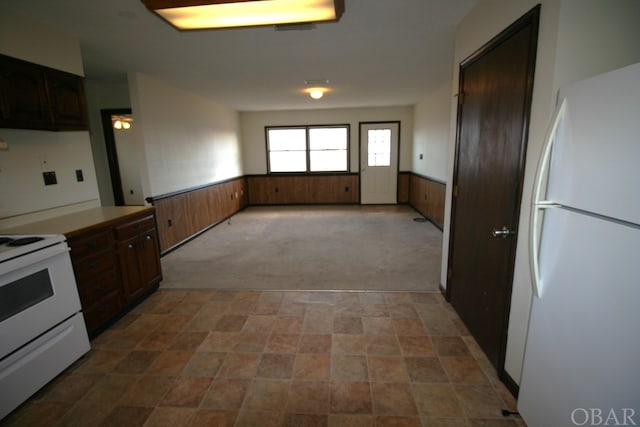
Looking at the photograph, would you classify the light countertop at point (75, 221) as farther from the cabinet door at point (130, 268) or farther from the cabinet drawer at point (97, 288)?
the cabinet drawer at point (97, 288)

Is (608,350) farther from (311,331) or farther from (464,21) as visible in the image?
(464,21)

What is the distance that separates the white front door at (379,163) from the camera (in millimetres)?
7320

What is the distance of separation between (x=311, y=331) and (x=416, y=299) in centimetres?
111

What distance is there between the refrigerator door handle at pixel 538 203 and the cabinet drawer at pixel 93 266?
2.78 meters

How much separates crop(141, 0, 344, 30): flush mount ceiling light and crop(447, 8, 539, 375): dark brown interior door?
109 centimetres

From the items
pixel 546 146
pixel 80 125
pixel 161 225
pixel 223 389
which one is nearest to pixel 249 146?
pixel 161 225

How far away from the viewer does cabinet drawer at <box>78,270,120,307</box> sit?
2141mm

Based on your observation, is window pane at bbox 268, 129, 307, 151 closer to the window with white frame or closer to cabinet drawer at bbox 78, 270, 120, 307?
the window with white frame

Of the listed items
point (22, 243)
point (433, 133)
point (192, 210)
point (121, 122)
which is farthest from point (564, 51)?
point (121, 122)

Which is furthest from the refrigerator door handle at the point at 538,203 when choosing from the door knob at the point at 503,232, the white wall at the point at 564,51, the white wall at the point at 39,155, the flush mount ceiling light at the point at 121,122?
the flush mount ceiling light at the point at 121,122

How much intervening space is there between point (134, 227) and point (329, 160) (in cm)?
552

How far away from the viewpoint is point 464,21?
7.75 ft

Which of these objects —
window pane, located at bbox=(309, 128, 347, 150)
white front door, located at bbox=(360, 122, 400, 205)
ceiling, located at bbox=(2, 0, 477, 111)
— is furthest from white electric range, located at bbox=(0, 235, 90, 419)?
white front door, located at bbox=(360, 122, 400, 205)

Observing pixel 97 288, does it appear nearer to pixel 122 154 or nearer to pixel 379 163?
pixel 122 154
